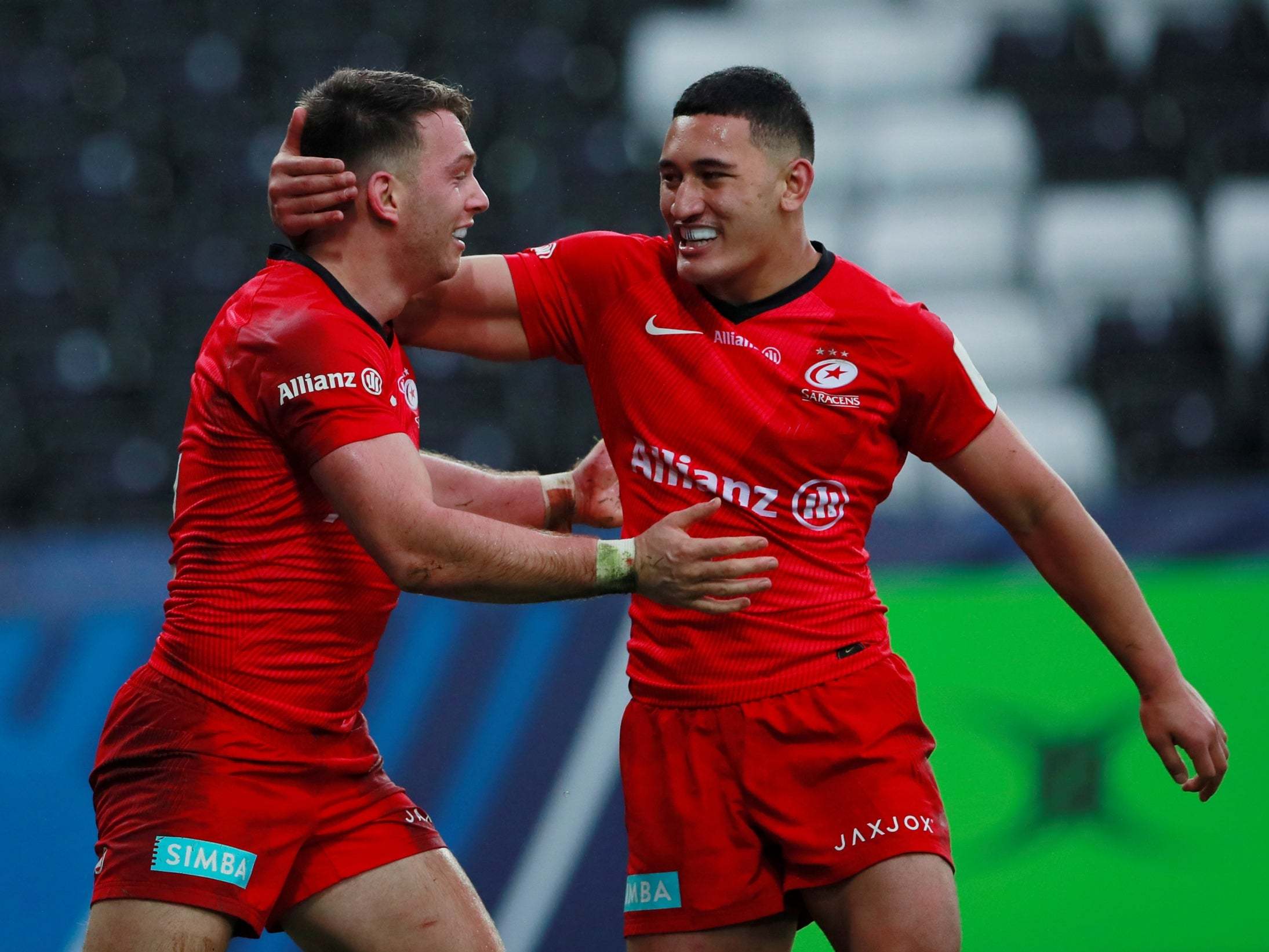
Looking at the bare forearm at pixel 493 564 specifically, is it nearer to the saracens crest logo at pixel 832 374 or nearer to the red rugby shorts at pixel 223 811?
the red rugby shorts at pixel 223 811

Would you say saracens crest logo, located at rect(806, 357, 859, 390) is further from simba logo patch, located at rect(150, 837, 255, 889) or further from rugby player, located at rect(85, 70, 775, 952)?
simba logo patch, located at rect(150, 837, 255, 889)

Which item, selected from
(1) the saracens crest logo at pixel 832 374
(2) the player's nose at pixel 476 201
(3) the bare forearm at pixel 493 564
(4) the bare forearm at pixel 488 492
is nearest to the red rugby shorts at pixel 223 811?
(3) the bare forearm at pixel 493 564

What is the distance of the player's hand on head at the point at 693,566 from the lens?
2916mm

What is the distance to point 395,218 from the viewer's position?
3.35 m

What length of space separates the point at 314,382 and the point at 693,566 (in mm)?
834

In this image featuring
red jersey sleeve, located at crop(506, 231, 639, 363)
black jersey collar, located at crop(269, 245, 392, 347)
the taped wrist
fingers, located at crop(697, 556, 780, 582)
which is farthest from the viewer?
the taped wrist

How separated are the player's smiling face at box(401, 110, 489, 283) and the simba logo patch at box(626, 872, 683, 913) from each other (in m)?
1.44

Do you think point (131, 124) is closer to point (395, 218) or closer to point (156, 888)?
point (395, 218)

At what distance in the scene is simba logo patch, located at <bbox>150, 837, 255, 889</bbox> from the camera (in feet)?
9.98

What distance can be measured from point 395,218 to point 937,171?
627 centimetres

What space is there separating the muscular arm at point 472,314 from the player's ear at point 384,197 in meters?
0.37

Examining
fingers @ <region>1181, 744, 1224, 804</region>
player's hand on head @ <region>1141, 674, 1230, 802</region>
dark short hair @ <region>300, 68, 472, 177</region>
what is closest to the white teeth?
dark short hair @ <region>300, 68, 472, 177</region>

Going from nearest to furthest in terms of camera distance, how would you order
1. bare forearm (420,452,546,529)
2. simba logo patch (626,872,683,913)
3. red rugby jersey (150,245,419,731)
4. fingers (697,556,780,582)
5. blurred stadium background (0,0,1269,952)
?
fingers (697,556,780,582), red rugby jersey (150,245,419,731), simba logo patch (626,872,683,913), bare forearm (420,452,546,529), blurred stadium background (0,0,1269,952)

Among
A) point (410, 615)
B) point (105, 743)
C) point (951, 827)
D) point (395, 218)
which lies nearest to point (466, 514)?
point (395, 218)
